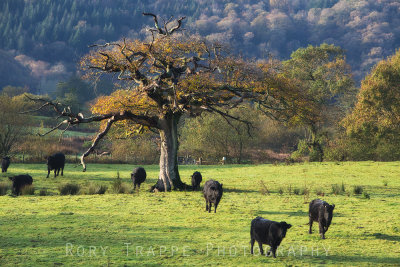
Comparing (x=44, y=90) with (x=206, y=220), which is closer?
(x=206, y=220)

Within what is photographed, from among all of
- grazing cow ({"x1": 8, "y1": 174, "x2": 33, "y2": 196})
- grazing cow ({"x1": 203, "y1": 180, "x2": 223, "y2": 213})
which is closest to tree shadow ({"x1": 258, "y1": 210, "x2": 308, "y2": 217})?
grazing cow ({"x1": 203, "y1": 180, "x2": 223, "y2": 213})

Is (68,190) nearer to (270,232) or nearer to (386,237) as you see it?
(270,232)

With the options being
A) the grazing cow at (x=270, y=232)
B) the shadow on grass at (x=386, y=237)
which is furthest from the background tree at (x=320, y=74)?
the grazing cow at (x=270, y=232)

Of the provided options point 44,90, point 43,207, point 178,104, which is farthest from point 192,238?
point 44,90

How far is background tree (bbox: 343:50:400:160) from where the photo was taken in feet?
Result: 143

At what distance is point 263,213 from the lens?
1720 centimetres

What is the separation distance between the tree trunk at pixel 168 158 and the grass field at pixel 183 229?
5.29ft

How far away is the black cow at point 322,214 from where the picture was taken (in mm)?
12609

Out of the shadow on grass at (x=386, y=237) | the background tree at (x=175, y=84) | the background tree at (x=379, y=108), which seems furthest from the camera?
the background tree at (x=379, y=108)

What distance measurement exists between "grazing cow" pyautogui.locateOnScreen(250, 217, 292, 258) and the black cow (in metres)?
2.42

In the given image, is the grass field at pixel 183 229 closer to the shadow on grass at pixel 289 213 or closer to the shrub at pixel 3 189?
the shadow on grass at pixel 289 213

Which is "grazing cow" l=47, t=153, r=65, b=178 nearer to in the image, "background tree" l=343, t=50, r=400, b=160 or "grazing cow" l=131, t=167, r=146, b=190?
"grazing cow" l=131, t=167, r=146, b=190

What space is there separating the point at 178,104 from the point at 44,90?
161m

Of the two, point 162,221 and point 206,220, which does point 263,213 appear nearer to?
point 206,220
